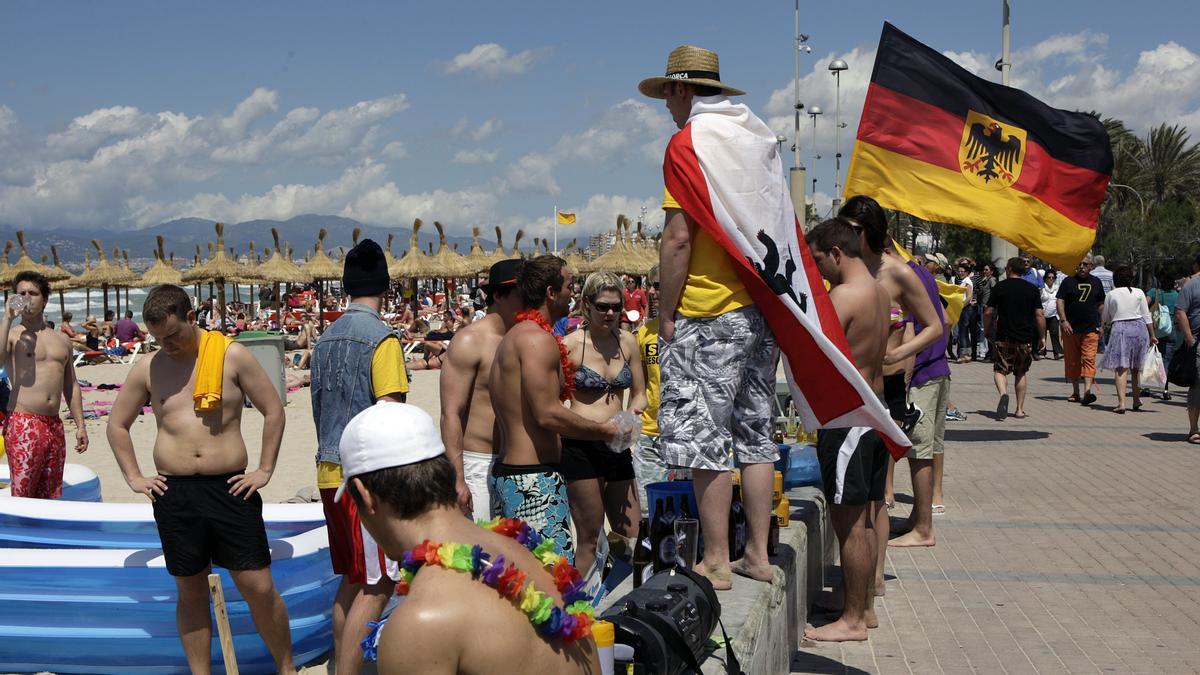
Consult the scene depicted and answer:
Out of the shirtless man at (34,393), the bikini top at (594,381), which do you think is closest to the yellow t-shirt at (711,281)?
the bikini top at (594,381)

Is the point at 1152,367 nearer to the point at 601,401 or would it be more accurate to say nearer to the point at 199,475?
the point at 601,401

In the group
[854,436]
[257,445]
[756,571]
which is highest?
[854,436]

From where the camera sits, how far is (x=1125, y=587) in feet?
21.8

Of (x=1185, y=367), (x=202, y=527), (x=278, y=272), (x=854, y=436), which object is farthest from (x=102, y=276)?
(x=854, y=436)

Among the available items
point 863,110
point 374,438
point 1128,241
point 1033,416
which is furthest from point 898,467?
point 1128,241

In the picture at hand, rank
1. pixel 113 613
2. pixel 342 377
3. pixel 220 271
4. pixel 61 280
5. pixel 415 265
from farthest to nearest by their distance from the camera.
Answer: pixel 415 265 < pixel 61 280 < pixel 220 271 < pixel 113 613 < pixel 342 377

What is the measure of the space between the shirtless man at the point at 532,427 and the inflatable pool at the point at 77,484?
476cm

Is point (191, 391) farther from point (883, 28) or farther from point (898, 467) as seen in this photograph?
point (898, 467)

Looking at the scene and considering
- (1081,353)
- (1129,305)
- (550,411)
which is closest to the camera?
(550,411)

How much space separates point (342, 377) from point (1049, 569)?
469 cm

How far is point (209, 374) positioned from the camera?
4.94m

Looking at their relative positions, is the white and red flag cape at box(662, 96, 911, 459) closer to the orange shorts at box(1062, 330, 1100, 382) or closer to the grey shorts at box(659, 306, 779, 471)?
the grey shorts at box(659, 306, 779, 471)

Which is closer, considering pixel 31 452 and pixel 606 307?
pixel 606 307

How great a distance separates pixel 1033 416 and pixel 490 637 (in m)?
13.5
